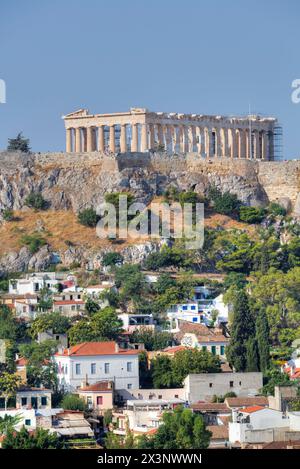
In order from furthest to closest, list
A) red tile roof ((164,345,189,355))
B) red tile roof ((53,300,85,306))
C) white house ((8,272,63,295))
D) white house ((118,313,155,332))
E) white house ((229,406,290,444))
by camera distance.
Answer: white house ((8,272,63,295)) < red tile roof ((53,300,85,306)) < white house ((118,313,155,332)) < red tile roof ((164,345,189,355)) < white house ((229,406,290,444))

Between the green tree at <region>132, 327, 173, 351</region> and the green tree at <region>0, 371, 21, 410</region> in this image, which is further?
the green tree at <region>132, 327, 173, 351</region>

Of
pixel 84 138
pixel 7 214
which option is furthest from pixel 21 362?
pixel 84 138

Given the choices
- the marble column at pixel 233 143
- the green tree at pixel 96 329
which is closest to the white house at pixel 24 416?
the green tree at pixel 96 329

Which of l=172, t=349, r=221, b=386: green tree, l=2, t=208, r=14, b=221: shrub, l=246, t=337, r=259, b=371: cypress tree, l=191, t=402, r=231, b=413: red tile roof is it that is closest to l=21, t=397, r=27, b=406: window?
l=191, t=402, r=231, b=413: red tile roof

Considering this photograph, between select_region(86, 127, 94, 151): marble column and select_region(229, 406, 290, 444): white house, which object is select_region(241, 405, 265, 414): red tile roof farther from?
select_region(86, 127, 94, 151): marble column

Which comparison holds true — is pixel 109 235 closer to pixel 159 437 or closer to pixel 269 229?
pixel 269 229
